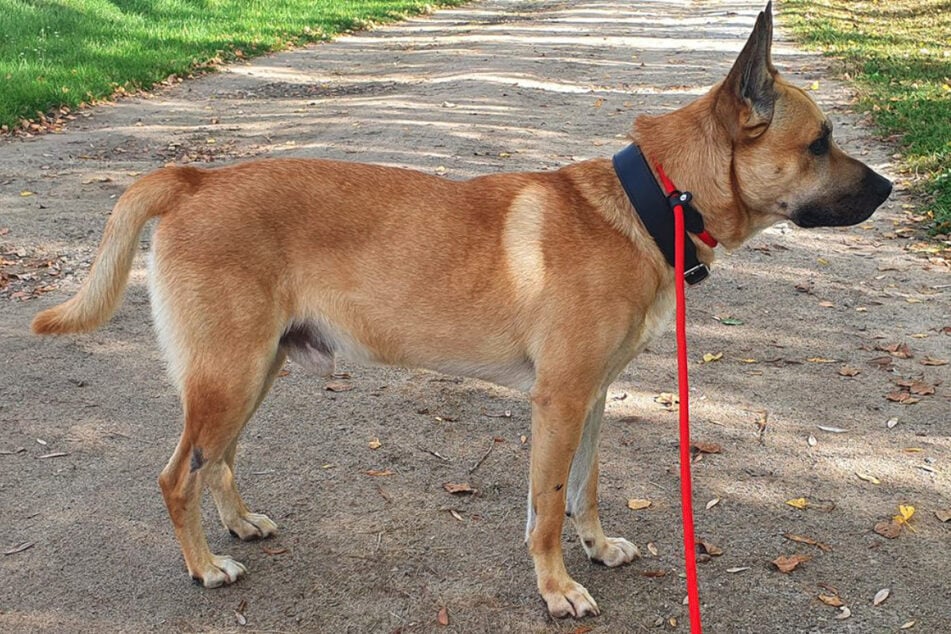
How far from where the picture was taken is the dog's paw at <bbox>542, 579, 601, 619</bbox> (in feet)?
11.2

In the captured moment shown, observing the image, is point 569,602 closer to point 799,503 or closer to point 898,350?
point 799,503

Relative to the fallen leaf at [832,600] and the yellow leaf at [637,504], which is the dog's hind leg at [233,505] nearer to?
the yellow leaf at [637,504]

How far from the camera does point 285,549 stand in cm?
380

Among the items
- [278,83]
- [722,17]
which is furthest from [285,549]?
[722,17]

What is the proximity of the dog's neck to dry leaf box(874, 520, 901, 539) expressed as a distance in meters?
1.47

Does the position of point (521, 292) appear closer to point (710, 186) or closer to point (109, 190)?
point (710, 186)

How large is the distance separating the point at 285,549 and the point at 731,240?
218 cm

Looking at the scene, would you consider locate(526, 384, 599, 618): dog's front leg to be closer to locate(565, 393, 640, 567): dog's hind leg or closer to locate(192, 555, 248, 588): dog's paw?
locate(565, 393, 640, 567): dog's hind leg

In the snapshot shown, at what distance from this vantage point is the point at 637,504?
416 cm

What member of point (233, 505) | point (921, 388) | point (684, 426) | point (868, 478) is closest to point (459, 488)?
point (233, 505)

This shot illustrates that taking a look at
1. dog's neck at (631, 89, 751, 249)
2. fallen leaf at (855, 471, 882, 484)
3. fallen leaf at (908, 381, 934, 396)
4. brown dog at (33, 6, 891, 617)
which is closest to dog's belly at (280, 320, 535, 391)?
brown dog at (33, 6, 891, 617)

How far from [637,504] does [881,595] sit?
3.51 feet

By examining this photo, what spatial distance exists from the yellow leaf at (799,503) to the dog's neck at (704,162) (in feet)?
4.50

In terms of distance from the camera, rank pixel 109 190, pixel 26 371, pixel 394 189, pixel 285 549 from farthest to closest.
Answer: pixel 109 190
pixel 26 371
pixel 285 549
pixel 394 189
